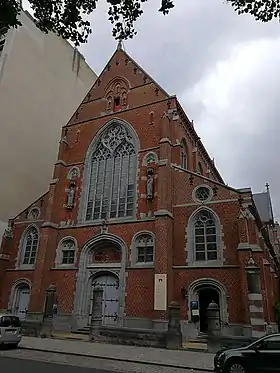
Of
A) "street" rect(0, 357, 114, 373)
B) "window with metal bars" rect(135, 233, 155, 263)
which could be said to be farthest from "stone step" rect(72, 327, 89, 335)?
"street" rect(0, 357, 114, 373)

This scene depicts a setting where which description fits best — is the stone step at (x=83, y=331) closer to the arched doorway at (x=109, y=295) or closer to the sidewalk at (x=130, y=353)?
the arched doorway at (x=109, y=295)

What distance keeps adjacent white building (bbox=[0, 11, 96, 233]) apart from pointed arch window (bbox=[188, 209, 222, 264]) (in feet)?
44.6

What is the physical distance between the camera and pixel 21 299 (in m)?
19.8

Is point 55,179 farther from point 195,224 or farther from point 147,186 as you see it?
point 195,224

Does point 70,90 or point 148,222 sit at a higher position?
point 70,90

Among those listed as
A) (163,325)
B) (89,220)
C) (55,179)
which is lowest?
(163,325)

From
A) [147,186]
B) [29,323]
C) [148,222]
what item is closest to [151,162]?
[147,186]

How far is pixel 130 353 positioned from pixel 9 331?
471cm

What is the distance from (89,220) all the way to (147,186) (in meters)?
4.41

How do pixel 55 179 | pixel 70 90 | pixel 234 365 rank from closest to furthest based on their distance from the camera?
pixel 234 365
pixel 55 179
pixel 70 90

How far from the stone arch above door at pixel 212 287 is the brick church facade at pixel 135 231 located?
0.15ft

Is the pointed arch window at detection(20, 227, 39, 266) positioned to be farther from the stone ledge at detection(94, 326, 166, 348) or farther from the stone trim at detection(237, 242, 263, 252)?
the stone trim at detection(237, 242, 263, 252)

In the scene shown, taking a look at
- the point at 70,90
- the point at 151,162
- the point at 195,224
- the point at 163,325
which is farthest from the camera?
the point at 70,90

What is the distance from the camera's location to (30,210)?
22.2 m
